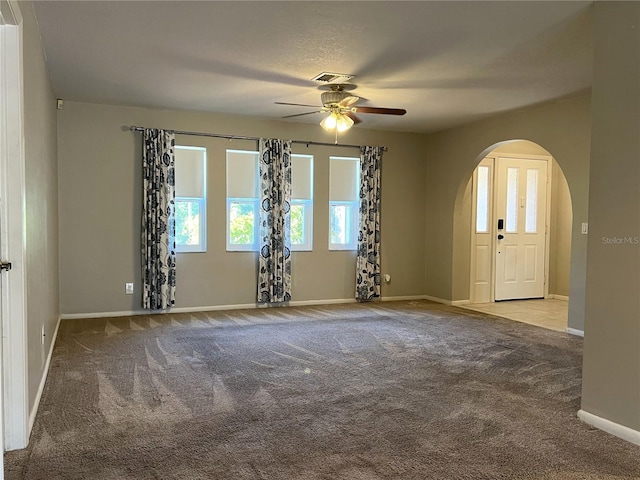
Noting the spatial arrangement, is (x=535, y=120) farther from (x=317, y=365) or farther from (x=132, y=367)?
(x=132, y=367)

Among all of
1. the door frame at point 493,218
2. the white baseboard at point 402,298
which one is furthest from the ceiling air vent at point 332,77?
the white baseboard at point 402,298

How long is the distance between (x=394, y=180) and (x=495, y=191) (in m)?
1.57

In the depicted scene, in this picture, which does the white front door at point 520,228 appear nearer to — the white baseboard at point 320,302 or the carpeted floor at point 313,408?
the white baseboard at point 320,302

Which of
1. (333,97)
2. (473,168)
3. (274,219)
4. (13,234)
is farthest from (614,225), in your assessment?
(274,219)

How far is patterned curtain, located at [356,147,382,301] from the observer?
736cm

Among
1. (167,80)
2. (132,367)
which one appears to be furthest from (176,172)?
(132,367)

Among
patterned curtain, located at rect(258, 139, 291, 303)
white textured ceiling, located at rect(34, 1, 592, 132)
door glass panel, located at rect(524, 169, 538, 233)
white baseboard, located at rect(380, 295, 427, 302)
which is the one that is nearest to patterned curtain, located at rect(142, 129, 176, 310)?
white textured ceiling, located at rect(34, 1, 592, 132)

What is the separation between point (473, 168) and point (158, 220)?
14.2ft

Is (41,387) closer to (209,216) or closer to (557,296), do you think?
(209,216)

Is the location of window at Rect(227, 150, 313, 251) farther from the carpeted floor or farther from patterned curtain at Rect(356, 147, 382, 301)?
the carpeted floor

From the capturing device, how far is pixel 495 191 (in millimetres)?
7605

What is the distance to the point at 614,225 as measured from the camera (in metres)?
2.89

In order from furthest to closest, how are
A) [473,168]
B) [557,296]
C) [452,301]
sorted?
[557,296] < [452,301] < [473,168]

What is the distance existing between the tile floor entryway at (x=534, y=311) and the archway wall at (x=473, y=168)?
15.4 inches
